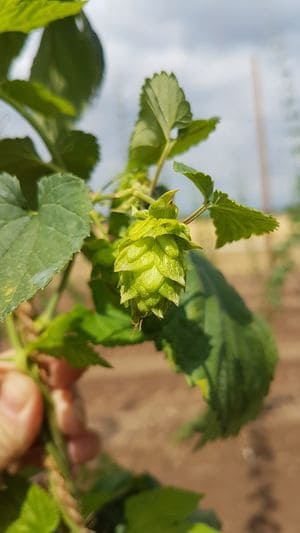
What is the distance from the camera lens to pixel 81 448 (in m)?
1.13

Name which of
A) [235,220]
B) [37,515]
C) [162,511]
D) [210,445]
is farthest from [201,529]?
[210,445]

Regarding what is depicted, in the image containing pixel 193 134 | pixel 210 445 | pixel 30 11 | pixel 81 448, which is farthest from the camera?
pixel 210 445

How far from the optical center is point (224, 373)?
80 cm

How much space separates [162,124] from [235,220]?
173 mm

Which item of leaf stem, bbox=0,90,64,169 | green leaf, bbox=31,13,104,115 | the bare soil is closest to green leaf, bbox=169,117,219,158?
leaf stem, bbox=0,90,64,169

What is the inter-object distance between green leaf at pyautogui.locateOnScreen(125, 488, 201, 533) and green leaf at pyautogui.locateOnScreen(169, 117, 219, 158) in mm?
433

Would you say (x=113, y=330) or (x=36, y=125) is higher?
(x=36, y=125)

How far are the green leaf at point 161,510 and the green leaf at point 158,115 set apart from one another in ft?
1.45

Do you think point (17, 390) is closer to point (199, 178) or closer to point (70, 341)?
point (70, 341)

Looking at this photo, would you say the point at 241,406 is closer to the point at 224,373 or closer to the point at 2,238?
the point at 224,373

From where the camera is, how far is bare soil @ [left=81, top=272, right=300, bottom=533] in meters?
3.25

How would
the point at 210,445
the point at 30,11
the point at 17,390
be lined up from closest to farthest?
the point at 30,11 < the point at 17,390 < the point at 210,445

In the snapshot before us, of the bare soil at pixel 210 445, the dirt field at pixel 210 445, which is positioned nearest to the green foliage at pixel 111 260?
the dirt field at pixel 210 445

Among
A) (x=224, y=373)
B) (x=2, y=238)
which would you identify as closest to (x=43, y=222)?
(x=2, y=238)
